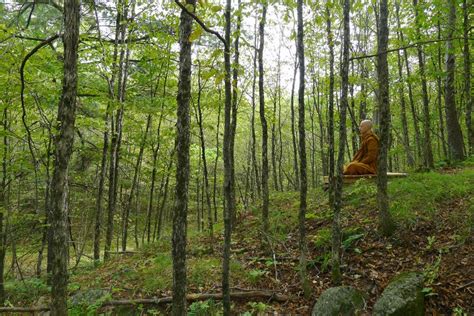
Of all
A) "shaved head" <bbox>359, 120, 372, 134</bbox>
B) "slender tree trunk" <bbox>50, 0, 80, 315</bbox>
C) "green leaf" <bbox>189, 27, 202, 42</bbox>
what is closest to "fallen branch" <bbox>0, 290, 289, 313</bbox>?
"slender tree trunk" <bbox>50, 0, 80, 315</bbox>

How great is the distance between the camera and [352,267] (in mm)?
5402

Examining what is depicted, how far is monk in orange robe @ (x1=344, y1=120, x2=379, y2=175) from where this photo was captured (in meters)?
8.56

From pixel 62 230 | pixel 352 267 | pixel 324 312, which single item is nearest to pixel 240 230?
pixel 352 267

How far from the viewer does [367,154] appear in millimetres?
8688

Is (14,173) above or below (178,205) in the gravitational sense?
above

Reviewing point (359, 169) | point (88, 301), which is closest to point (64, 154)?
point (88, 301)

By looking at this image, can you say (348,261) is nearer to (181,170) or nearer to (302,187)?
(302,187)

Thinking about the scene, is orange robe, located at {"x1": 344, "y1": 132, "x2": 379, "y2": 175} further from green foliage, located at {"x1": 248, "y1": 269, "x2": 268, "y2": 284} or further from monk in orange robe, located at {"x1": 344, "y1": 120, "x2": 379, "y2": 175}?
green foliage, located at {"x1": 248, "y1": 269, "x2": 268, "y2": 284}

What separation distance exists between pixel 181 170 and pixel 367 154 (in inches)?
259

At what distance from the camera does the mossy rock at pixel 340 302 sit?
14.6 feet

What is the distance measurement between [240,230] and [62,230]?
662 centimetres

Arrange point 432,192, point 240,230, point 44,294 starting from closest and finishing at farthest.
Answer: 1. point 432,192
2. point 44,294
3. point 240,230

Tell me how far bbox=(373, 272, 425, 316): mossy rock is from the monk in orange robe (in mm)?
4344

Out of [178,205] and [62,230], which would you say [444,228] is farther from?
[62,230]
